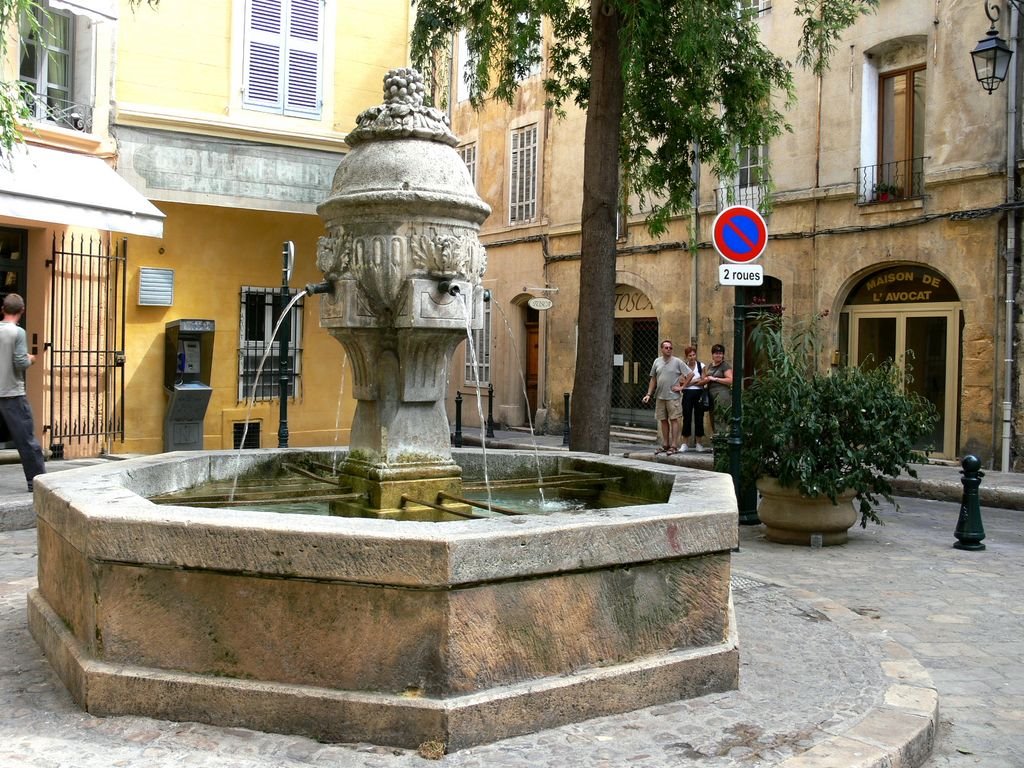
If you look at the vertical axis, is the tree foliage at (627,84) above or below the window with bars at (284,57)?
below

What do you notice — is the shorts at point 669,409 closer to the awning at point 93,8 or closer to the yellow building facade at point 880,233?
the yellow building facade at point 880,233

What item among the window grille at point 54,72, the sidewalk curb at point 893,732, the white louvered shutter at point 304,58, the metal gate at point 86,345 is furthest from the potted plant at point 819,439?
the window grille at point 54,72

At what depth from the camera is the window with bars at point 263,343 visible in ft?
47.2

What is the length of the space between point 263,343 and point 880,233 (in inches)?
363

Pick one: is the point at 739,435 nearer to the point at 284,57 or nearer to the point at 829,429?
the point at 829,429

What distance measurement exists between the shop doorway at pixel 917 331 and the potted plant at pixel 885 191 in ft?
3.45

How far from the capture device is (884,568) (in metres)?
7.55

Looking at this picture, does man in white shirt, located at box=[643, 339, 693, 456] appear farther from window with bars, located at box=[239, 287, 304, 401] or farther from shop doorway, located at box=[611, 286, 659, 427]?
window with bars, located at box=[239, 287, 304, 401]

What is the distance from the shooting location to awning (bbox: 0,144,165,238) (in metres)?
10.8

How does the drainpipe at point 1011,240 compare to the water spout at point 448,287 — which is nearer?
the water spout at point 448,287

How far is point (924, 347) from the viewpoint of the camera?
1516cm

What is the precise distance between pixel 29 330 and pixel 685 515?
10442 mm

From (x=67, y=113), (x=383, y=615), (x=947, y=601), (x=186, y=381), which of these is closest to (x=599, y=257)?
(x=947, y=601)

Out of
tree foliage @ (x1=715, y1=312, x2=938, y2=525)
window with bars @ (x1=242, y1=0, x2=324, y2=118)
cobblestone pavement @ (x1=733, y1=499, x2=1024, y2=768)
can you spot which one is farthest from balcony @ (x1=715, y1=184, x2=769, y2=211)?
tree foliage @ (x1=715, y1=312, x2=938, y2=525)
